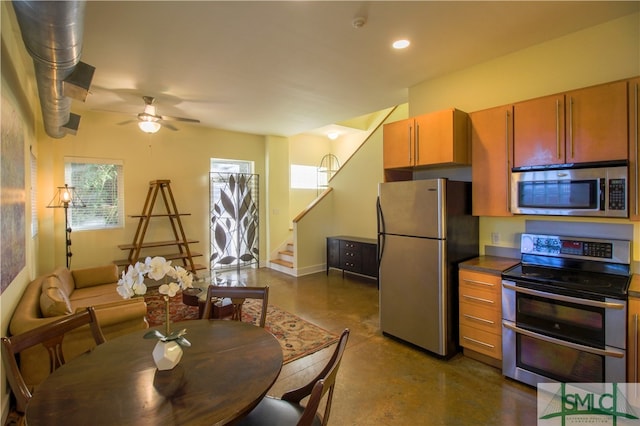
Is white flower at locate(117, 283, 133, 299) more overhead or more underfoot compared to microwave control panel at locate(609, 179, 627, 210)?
more underfoot

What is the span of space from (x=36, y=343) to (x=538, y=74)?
13.5 ft

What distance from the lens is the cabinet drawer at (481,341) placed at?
2.68 m

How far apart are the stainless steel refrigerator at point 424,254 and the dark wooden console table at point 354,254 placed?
1976 millimetres

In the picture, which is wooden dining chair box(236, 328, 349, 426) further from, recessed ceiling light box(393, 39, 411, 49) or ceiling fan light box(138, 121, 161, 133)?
ceiling fan light box(138, 121, 161, 133)

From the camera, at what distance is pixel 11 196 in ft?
7.55

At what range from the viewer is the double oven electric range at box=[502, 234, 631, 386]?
2.07 meters

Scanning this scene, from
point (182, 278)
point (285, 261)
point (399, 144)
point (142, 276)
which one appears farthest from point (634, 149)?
point (285, 261)

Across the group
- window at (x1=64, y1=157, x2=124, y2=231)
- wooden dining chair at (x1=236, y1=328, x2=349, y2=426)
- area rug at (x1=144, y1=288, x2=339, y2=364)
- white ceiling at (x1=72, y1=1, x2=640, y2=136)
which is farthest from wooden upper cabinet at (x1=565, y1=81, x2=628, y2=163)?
window at (x1=64, y1=157, x2=124, y2=231)

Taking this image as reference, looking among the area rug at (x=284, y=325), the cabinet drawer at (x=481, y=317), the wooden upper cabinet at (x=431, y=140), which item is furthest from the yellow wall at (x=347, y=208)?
the cabinet drawer at (x=481, y=317)

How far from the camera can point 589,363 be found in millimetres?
2158

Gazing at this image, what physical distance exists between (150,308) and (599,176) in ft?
16.4

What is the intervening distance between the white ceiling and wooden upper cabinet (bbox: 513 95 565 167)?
621mm

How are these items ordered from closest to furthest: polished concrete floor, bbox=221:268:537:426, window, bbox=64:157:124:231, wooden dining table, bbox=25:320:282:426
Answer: wooden dining table, bbox=25:320:282:426
polished concrete floor, bbox=221:268:537:426
window, bbox=64:157:124:231

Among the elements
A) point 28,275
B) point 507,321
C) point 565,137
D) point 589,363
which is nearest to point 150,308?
point 28,275
